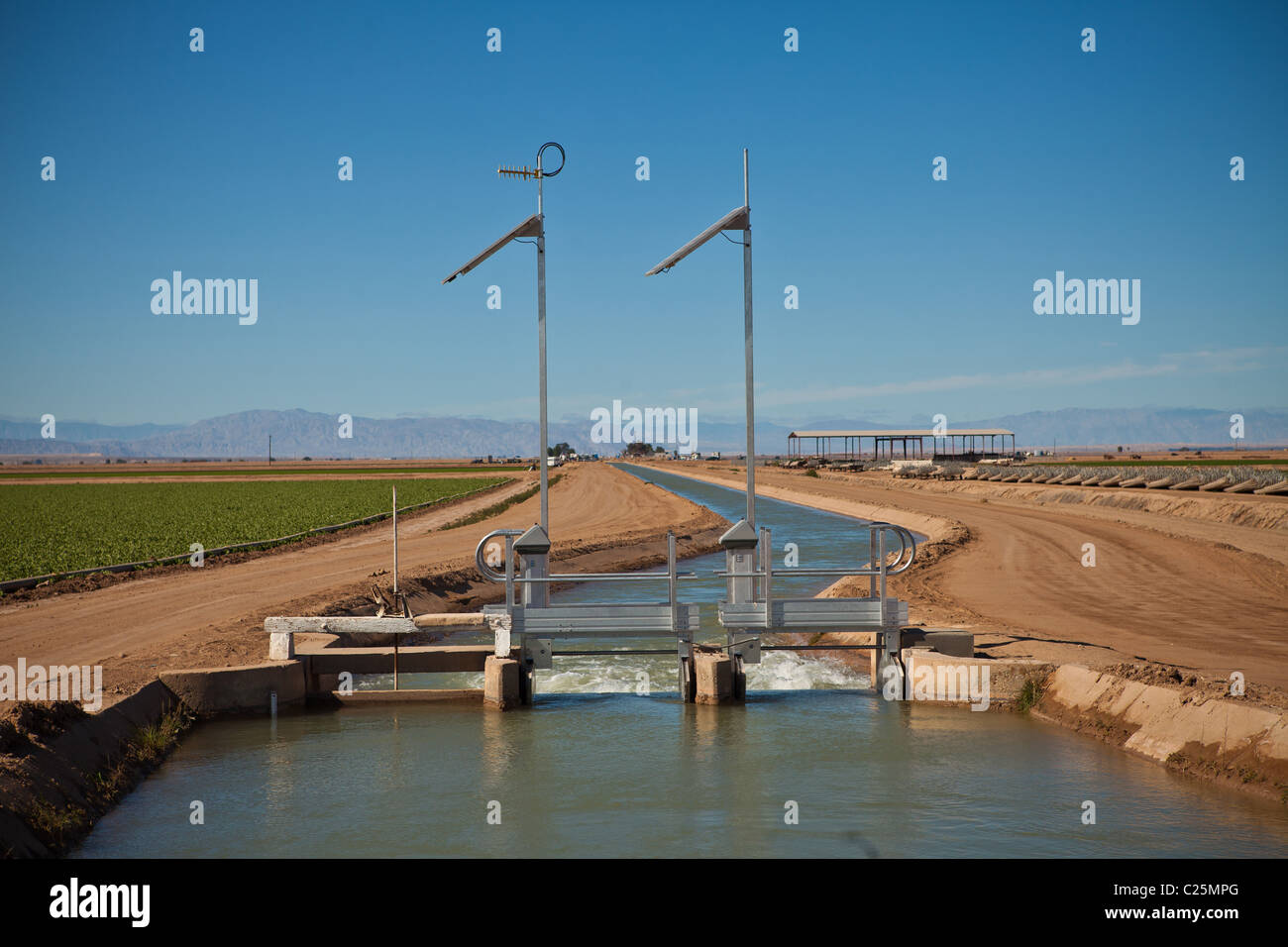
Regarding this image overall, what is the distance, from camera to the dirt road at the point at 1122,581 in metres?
17.6

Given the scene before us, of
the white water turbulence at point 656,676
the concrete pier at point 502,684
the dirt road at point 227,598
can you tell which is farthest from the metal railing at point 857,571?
the dirt road at point 227,598

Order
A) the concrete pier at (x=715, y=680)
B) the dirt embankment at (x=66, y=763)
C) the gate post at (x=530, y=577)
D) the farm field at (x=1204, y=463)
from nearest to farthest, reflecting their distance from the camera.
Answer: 1. the dirt embankment at (x=66, y=763)
2. the gate post at (x=530, y=577)
3. the concrete pier at (x=715, y=680)
4. the farm field at (x=1204, y=463)

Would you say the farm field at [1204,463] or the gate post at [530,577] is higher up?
the farm field at [1204,463]

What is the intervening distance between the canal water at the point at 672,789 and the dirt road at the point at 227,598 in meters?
3.56

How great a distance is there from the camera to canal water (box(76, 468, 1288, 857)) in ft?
34.1

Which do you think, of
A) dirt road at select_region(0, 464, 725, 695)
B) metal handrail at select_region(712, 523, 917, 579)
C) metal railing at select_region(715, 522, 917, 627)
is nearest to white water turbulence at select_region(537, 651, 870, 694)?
metal railing at select_region(715, 522, 917, 627)

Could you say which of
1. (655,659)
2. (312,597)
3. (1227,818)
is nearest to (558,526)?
(312,597)

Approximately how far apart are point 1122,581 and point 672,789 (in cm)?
1859

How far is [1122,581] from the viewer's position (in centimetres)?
Answer: 2627

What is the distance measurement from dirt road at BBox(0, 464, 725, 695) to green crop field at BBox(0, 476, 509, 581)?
3937mm

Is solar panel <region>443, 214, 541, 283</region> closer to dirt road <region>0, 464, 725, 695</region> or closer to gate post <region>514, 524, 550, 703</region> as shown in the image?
gate post <region>514, 524, 550, 703</region>

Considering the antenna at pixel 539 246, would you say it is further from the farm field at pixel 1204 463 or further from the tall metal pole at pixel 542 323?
the farm field at pixel 1204 463

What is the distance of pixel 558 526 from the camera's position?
51375mm
